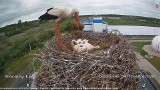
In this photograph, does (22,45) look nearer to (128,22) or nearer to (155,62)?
(155,62)

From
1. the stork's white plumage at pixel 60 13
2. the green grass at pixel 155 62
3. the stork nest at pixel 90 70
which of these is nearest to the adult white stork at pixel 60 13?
the stork's white plumage at pixel 60 13

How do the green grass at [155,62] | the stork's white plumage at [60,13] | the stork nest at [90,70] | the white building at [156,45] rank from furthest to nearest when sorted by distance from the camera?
the white building at [156,45], the green grass at [155,62], the stork's white plumage at [60,13], the stork nest at [90,70]

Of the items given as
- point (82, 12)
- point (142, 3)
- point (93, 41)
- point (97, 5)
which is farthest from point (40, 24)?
point (93, 41)

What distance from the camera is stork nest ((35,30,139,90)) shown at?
630 cm

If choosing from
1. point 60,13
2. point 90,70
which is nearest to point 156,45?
point 60,13

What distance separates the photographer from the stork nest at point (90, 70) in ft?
20.7

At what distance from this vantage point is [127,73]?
21.9 feet

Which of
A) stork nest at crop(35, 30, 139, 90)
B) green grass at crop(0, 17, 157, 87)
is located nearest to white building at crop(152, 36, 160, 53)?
green grass at crop(0, 17, 157, 87)

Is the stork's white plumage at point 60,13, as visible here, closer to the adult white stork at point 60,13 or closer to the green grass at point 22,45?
the adult white stork at point 60,13

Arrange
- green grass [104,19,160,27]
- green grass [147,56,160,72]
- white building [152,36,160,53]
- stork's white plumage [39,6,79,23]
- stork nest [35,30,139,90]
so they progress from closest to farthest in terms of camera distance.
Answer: stork nest [35,30,139,90] < stork's white plumage [39,6,79,23] < green grass [147,56,160,72] < white building [152,36,160,53] < green grass [104,19,160,27]

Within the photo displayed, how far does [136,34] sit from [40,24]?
30.0ft

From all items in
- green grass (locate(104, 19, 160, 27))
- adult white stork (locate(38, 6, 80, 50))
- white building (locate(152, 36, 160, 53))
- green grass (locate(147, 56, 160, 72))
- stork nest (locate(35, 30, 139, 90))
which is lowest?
green grass (locate(147, 56, 160, 72))

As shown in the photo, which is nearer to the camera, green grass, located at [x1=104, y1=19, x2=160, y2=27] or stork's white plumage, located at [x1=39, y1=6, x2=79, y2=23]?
stork's white plumage, located at [x1=39, y1=6, x2=79, y2=23]

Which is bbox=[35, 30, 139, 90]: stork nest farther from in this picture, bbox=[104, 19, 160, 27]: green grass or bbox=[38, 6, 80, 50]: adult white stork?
bbox=[104, 19, 160, 27]: green grass
